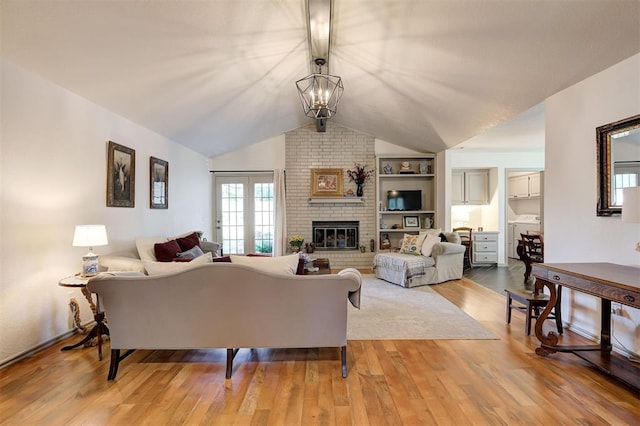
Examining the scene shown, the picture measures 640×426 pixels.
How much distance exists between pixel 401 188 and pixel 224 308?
A: 547cm

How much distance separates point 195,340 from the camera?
2.25 metres

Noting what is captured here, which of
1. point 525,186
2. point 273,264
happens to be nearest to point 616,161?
point 273,264

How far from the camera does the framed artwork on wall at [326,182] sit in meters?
6.66

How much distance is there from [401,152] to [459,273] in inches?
111

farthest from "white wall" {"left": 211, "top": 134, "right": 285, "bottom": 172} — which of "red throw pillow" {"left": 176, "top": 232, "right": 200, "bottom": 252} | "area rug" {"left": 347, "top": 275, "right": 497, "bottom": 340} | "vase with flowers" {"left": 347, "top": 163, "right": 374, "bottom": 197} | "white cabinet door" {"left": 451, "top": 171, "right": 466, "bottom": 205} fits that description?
"white cabinet door" {"left": 451, "top": 171, "right": 466, "bottom": 205}

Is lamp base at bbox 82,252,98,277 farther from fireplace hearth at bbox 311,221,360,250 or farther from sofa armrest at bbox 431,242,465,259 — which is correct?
sofa armrest at bbox 431,242,465,259

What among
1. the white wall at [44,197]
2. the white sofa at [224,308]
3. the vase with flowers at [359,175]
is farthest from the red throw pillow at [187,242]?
the vase with flowers at [359,175]

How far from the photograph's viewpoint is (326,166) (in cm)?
676

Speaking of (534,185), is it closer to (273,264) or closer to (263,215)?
(263,215)

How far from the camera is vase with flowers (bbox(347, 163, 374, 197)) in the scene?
21.7ft

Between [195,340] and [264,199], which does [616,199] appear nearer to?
[195,340]

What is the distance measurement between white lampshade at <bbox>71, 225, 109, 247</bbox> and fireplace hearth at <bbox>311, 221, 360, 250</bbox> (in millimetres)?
4373

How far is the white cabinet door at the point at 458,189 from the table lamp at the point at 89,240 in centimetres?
663

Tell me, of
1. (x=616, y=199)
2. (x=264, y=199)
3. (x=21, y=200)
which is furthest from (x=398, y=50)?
(x=264, y=199)
